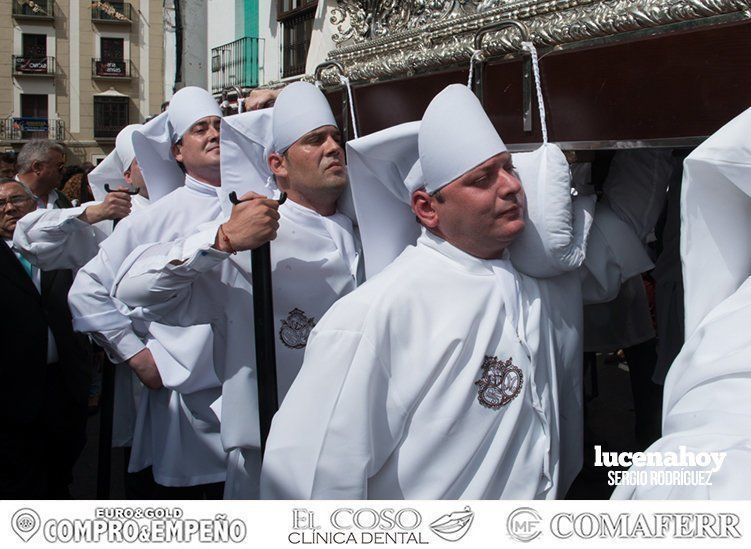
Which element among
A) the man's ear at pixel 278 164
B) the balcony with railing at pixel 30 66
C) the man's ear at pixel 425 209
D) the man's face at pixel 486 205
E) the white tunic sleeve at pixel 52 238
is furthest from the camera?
the balcony with railing at pixel 30 66

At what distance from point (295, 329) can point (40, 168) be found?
249 centimetres

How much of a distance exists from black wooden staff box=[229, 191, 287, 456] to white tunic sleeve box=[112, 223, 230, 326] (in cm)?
11

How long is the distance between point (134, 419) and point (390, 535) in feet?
8.39

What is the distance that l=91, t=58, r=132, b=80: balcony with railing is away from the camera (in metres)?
29.1

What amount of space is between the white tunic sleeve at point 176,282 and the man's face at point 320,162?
34 cm

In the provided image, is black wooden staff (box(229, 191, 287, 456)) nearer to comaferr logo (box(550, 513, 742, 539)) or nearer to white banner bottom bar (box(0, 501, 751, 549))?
white banner bottom bar (box(0, 501, 751, 549))

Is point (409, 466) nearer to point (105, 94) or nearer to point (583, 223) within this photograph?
point (583, 223)

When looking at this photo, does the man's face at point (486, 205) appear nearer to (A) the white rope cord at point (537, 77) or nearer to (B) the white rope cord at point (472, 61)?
(A) the white rope cord at point (537, 77)

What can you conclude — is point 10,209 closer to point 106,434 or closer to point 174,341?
point 174,341

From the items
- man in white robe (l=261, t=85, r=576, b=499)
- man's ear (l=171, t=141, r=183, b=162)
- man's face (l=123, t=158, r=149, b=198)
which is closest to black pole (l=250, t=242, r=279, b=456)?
man in white robe (l=261, t=85, r=576, b=499)

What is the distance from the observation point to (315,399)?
1779 mm

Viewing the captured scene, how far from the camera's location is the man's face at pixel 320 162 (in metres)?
2.61

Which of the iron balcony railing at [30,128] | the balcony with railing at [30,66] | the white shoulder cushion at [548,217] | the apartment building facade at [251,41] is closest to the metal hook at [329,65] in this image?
the white shoulder cushion at [548,217]

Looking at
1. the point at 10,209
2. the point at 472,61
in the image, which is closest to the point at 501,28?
the point at 472,61
